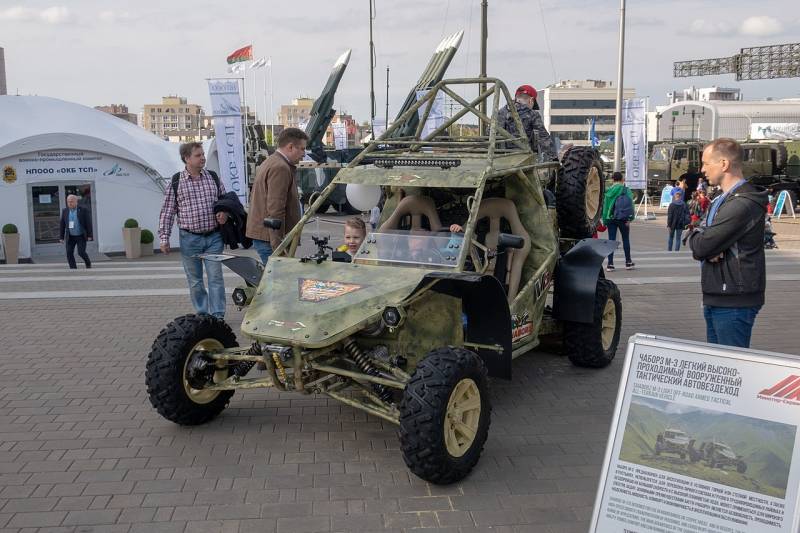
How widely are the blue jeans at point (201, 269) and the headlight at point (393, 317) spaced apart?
3.87 meters

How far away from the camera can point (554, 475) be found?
4863 mm

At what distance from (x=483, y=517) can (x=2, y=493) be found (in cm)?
287

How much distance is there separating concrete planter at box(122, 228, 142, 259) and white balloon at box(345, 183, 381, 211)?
42.2 feet

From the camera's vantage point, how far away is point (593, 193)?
7656 millimetres

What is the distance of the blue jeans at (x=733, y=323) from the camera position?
483 centimetres

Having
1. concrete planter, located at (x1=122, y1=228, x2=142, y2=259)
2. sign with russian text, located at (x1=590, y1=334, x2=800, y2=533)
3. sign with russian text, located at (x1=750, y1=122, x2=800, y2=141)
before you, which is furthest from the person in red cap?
sign with russian text, located at (x1=750, y1=122, x2=800, y2=141)

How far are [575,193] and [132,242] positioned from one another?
538 inches

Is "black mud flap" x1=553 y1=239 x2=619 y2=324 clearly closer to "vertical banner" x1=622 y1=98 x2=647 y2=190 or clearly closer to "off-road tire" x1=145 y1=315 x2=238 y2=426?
"off-road tire" x1=145 y1=315 x2=238 y2=426

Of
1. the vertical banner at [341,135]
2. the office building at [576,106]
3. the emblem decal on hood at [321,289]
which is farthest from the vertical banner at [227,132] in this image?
the office building at [576,106]

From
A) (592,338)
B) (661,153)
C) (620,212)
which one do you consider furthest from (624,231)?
(661,153)

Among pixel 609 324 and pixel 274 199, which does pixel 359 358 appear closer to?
pixel 274 199

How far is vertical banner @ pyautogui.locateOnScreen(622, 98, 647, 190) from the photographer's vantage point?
23406 millimetres

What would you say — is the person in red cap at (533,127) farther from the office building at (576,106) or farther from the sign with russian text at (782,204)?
the office building at (576,106)

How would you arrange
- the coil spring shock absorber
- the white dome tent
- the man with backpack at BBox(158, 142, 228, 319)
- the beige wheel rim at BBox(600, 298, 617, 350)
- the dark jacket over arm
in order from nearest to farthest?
the coil spring shock absorber → the beige wheel rim at BBox(600, 298, 617, 350) → the dark jacket over arm → the man with backpack at BBox(158, 142, 228, 319) → the white dome tent
